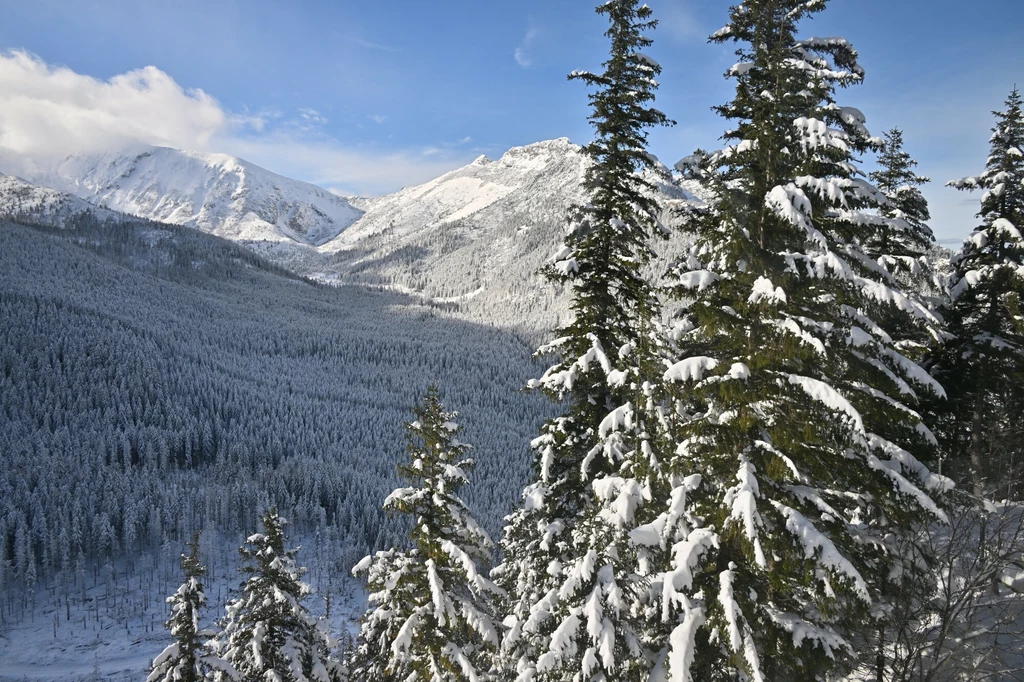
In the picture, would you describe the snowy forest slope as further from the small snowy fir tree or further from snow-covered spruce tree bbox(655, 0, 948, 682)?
snow-covered spruce tree bbox(655, 0, 948, 682)

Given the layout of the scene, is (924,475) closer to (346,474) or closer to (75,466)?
(346,474)

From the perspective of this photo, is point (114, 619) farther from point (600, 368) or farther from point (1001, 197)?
point (1001, 197)

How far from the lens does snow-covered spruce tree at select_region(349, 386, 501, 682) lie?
13156 mm

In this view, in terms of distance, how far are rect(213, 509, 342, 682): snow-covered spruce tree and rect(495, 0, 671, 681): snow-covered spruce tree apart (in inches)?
279

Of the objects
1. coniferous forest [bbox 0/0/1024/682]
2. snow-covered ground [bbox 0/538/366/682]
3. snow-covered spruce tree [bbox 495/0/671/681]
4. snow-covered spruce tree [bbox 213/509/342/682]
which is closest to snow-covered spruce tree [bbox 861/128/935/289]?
coniferous forest [bbox 0/0/1024/682]

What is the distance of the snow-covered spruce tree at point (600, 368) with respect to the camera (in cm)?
1020

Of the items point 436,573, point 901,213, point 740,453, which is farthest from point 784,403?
point 901,213

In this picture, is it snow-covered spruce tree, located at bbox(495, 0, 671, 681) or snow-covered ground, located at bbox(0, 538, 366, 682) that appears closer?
snow-covered spruce tree, located at bbox(495, 0, 671, 681)

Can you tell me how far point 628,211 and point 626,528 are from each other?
6.63 meters

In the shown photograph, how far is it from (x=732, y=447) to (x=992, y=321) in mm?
15870

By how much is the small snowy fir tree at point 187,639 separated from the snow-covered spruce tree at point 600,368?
332 inches

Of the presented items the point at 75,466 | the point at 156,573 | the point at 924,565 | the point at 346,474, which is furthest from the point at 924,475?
the point at 75,466

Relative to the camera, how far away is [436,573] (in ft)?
44.1

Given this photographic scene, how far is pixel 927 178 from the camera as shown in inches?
837
